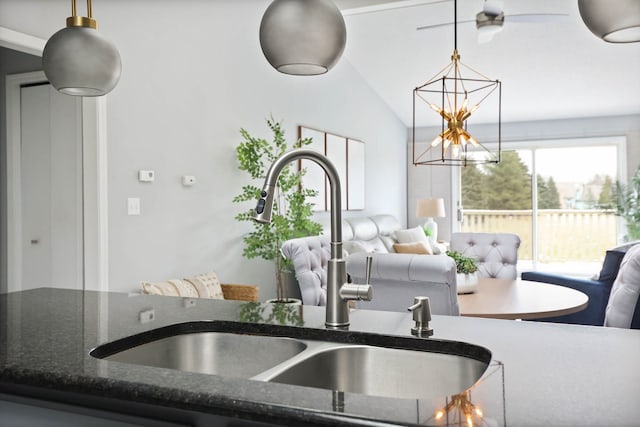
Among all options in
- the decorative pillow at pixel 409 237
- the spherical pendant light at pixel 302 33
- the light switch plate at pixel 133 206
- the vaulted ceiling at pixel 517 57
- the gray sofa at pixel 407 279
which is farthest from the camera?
the decorative pillow at pixel 409 237

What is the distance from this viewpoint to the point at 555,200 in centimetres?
819

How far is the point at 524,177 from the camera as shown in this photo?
8.34 metres

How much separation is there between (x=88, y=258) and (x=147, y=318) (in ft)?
6.52

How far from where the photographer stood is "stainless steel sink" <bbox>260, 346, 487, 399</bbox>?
1186 mm

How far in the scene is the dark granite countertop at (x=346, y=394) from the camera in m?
0.82

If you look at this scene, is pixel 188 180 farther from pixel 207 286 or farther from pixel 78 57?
pixel 78 57

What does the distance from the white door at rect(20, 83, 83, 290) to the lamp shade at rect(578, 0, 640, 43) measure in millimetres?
3173

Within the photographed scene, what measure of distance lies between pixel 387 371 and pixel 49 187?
3131 mm

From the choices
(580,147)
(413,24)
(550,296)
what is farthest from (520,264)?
(550,296)

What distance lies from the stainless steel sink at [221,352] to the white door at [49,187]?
2.35m

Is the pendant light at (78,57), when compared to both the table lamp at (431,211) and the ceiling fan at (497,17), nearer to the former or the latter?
the ceiling fan at (497,17)

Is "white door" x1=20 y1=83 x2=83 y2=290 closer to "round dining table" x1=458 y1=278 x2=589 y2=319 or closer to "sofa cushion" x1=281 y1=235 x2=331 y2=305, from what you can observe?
"sofa cushion" x1=281 y1=235 x2=331 y2=305

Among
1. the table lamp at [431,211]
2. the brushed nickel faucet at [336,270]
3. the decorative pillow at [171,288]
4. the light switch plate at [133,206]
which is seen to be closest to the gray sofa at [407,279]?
the brushed nickel faucet at [336,270]

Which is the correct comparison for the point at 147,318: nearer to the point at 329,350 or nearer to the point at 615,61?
the point at 329,350
